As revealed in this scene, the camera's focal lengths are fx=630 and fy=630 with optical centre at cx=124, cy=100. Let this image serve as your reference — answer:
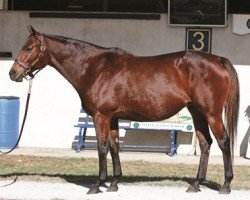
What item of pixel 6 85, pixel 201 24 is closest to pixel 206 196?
pixel 201 24

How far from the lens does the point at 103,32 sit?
12508 millimetres

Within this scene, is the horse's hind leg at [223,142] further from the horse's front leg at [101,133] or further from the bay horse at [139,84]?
the horse's front leg at [101,133]

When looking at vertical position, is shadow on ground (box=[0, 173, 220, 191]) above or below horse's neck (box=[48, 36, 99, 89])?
below

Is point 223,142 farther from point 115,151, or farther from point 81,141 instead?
point 81,141

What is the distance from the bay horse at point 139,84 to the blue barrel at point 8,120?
13.1 ft

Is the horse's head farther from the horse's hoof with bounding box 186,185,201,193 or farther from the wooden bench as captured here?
the wooden bench

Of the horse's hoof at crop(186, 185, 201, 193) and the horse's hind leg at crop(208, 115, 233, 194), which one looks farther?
the horse's hoof at crop(186, 185, 201, 193)

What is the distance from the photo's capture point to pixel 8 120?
40.5 ft

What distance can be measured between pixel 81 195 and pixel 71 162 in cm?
281

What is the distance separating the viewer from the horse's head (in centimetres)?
836

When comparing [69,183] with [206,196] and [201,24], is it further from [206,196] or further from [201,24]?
[201,24]

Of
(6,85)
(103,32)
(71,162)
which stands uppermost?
(103,32)

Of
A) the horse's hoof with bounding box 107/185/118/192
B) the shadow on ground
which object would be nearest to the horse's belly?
the horse's hoof with bounding box 107/185/118/192

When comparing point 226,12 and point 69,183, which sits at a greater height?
point 226,12
